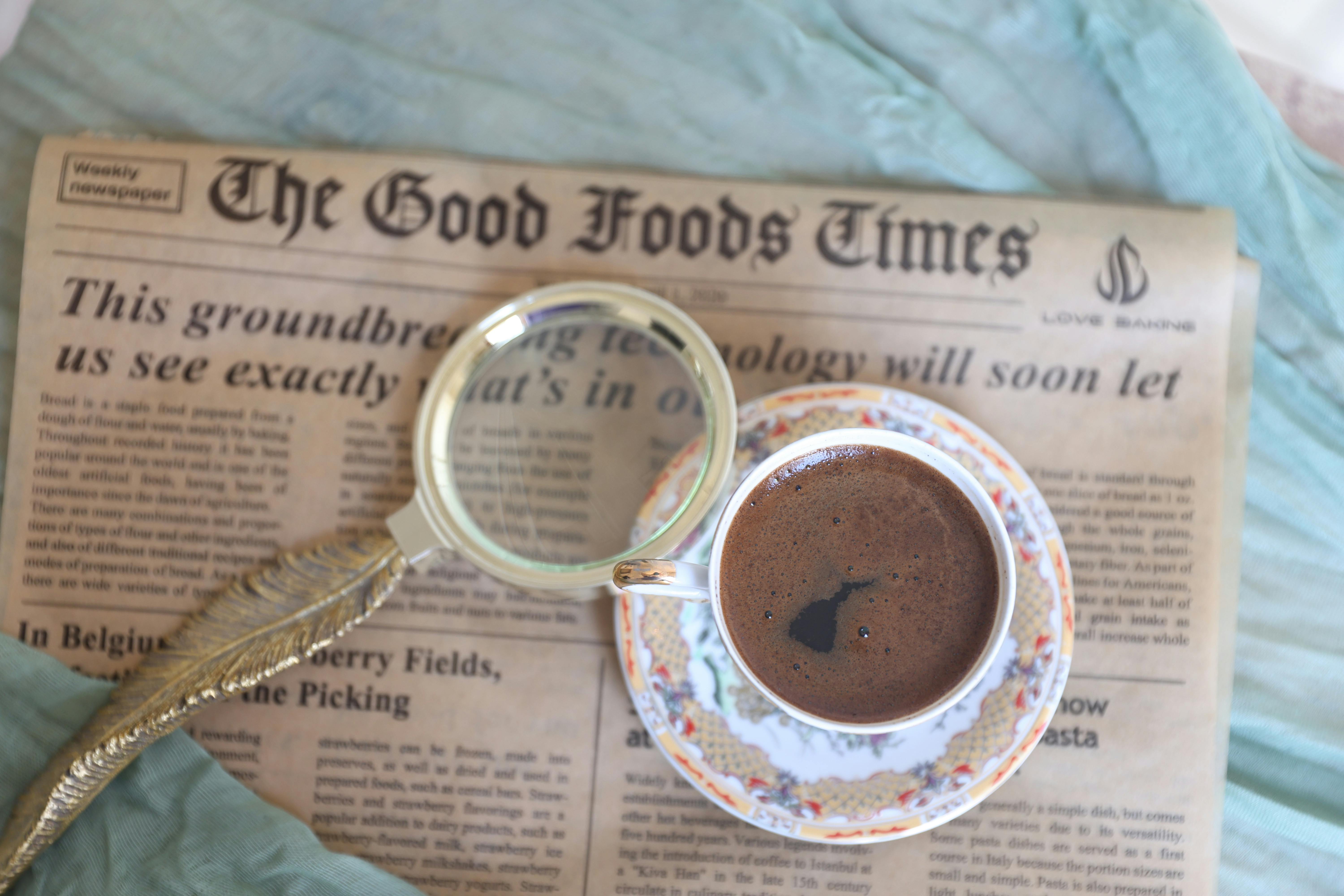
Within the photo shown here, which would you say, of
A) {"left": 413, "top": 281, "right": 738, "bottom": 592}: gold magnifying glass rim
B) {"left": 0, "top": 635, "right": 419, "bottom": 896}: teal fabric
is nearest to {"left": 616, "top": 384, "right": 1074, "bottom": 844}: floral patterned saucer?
{"left": 413, "top": 281, "right": 738, "bottom": 592}: gold magnifying glass rim

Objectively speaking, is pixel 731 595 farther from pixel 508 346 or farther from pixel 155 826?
pixel 155 826

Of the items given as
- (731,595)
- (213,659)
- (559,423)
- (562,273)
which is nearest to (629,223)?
(562,273)

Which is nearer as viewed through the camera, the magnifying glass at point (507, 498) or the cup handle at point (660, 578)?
the cup handle at point (660, 578)

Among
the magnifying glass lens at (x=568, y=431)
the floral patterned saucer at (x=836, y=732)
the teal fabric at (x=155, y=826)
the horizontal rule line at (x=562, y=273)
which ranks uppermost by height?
the horizontal rule line at (x=562, y=273)

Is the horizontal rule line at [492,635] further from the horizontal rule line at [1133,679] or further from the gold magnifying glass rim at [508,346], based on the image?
the horizontal rule line at [1133,679]

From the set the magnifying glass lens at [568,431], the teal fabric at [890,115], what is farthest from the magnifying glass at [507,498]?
the teal fabric at [890,115]

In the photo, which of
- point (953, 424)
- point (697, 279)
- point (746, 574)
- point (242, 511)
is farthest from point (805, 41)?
point (242, 511)
